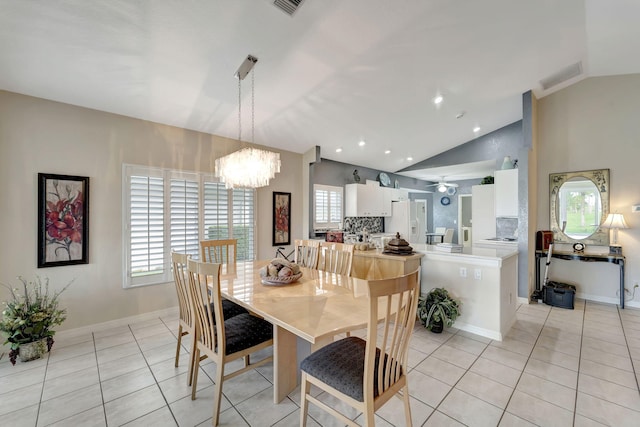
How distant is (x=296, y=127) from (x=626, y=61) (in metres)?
4.68

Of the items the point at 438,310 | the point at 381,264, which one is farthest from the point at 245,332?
the point at 438,310

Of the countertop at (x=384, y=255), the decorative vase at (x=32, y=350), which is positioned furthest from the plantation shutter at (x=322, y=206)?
the decorative vase at (x=32, y=350)

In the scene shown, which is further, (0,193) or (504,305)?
(504,305)

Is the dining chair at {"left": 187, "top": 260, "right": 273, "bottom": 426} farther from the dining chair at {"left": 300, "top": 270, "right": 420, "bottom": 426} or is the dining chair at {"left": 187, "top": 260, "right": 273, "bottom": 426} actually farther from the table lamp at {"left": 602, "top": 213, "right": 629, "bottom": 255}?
the table lamp at {"left": 602, "top": 213, "right": 629, "bottom": 255}

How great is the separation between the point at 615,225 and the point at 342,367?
16.5 ft

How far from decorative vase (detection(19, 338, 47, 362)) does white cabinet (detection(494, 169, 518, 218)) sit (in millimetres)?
6482

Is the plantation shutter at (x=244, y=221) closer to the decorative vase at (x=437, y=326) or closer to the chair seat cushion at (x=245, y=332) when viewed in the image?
the chair seat cushion at (x=245, y=332)

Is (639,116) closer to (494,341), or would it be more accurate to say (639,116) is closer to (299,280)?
(494,341)

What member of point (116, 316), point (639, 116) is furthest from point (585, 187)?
point (116, 316)

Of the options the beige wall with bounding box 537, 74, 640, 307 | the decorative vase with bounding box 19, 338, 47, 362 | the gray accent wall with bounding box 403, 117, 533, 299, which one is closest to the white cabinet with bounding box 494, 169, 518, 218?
the gray accent wall with bounding box 403, 117, 533, 299

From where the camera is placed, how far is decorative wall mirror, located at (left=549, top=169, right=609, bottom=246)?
4.34 meters

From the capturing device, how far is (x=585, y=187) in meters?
4.45

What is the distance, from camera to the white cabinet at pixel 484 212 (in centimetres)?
539

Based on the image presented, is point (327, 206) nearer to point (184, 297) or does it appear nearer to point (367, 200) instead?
point (367, 200)
